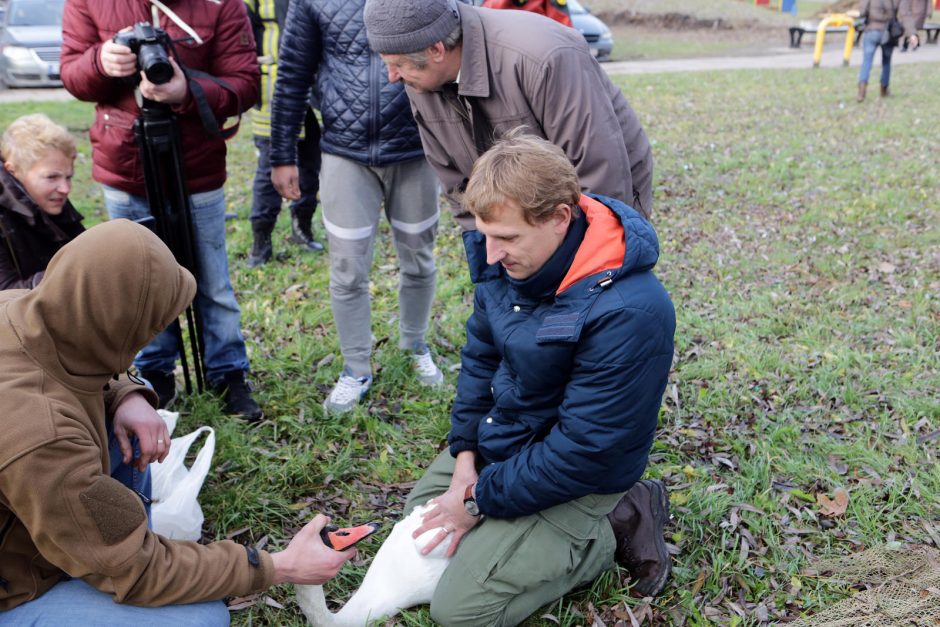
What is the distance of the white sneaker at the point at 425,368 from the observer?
4.06 metres

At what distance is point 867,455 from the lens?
340cm

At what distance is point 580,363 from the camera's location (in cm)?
232

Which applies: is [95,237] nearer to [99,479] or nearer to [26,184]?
[99,479]

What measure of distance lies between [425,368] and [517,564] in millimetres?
1739

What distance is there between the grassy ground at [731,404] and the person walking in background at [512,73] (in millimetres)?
1313

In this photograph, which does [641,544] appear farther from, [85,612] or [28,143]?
[28,143]

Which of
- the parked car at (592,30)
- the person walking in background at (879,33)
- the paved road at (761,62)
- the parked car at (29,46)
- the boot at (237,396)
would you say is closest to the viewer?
the boot at (237,396)

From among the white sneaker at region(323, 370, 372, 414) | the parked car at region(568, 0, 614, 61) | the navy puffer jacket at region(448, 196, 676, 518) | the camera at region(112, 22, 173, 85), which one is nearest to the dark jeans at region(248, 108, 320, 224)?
the white sneaker at region(323, 370, 372, 414)

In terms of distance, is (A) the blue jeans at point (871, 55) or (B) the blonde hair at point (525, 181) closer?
(B) the blonde hair at point (525, 181)

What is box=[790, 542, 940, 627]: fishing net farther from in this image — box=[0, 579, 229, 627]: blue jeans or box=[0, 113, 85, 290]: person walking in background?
box=[0, 113, 85, 290]: person walking in background

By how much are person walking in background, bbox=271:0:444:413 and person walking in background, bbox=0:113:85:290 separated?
40.3 inches

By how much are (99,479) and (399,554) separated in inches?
41.6

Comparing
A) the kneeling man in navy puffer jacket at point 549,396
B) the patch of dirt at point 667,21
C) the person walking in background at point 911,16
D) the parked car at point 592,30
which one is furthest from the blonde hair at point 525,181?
the patch of dirt at point 667,21

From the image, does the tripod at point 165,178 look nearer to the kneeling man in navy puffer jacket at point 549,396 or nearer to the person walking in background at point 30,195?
the person walking in background at point 30,195
